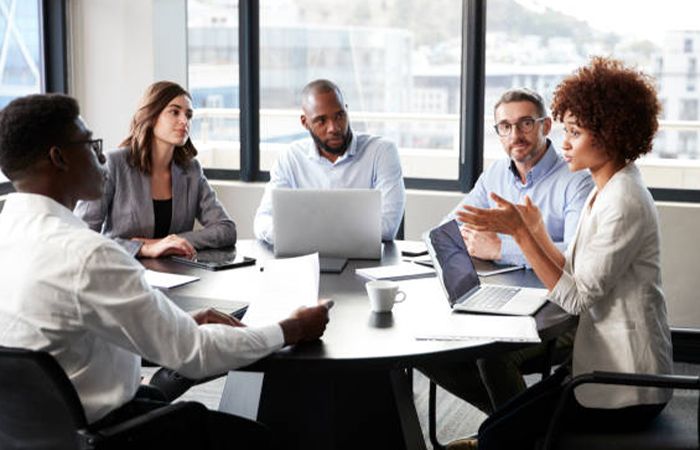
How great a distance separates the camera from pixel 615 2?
15.0 feet

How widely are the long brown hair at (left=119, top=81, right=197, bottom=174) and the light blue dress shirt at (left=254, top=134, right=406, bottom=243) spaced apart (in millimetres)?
335

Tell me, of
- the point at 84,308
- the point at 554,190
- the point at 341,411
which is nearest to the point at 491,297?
the point at 341,411

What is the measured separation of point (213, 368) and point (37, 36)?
12.0ft

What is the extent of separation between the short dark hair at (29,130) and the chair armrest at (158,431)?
1.69 ft

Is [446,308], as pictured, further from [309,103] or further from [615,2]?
[615,2]

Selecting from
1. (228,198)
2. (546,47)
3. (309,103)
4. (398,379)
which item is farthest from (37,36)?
(398,379)

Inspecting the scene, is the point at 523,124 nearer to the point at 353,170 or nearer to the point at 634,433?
the point at 353,170

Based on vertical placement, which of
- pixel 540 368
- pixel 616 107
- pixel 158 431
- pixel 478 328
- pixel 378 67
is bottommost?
pixel 540 368

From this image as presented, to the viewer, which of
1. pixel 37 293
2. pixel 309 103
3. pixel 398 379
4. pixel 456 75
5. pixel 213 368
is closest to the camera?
pixel 37 293

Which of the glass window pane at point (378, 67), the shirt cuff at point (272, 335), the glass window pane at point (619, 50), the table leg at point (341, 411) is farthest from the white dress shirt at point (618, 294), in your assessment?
the glass window pane at point (378, 67)

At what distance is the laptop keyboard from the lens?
2426mm

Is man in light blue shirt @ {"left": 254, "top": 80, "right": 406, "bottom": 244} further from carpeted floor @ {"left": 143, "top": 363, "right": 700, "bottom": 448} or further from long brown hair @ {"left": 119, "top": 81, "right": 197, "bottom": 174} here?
carpeted floor @ {"left": 143, "top": 363, "right": 700, "bottom": 448}

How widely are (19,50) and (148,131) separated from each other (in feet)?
6.10

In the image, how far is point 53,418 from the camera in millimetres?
1775
